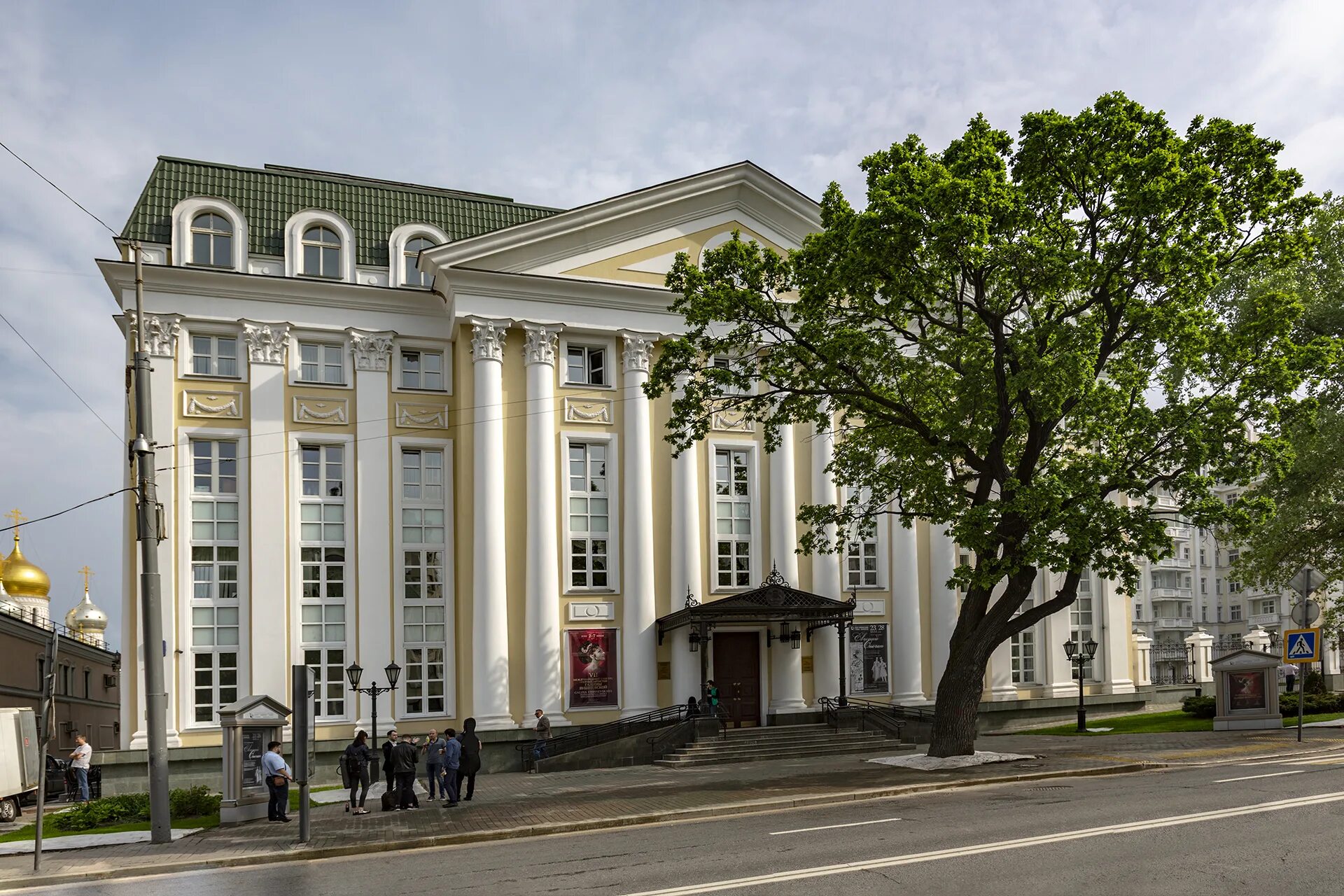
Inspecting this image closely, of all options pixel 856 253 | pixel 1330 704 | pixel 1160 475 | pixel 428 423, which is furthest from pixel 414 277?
pixel 1330 704

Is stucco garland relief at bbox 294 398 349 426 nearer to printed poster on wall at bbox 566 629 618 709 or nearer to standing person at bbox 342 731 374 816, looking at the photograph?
printed poster on wall at bbox 566 629 618 709

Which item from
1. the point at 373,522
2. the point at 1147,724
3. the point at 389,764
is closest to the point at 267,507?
the point at 373,522

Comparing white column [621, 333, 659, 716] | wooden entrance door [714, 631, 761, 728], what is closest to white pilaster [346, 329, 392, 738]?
white column [621, 333, 659, 716]

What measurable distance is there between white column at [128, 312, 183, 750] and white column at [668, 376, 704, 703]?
42.2 feet

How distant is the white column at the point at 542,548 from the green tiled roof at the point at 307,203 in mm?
5053

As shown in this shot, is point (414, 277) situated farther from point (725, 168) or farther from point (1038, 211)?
point (1038, 211)

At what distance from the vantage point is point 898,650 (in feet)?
115

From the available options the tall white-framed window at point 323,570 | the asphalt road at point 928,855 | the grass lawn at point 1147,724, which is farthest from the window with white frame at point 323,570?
the grass lawn at point 1147,724

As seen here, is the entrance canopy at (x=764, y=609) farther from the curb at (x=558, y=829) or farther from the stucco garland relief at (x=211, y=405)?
the stucco garland relief at (x=211, y=405)

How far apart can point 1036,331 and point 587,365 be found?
15.3m

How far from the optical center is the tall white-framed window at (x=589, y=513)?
32.2 m

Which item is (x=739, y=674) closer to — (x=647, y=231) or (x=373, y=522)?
(x=373, y=522)

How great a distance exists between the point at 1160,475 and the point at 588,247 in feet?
57.1

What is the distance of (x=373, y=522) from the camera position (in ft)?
102
